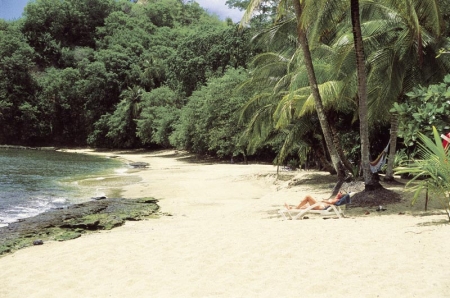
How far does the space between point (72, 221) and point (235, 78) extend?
21.1 m

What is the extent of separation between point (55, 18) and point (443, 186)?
242ft

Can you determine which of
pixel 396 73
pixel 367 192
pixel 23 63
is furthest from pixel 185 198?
pixel 23 63

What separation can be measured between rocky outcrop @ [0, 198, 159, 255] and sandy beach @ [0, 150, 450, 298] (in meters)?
0.69

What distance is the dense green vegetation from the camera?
11.2m

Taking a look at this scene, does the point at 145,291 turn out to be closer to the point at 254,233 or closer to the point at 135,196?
the point at 254,233

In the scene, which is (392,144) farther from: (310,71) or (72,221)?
(72,221)

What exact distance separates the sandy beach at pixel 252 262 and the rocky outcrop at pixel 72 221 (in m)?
0.69

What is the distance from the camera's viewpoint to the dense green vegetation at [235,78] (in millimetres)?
11242

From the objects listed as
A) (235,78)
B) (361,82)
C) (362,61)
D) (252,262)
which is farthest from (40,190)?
(235,78)

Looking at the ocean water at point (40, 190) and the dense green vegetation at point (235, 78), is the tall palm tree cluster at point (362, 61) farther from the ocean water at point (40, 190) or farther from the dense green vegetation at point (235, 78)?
the ocean water at point (40, 190)

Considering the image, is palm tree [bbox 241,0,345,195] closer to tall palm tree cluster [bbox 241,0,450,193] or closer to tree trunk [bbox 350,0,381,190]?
tall palm tree cluster [bbox 241,0,450,193]

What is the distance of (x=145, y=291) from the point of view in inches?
199

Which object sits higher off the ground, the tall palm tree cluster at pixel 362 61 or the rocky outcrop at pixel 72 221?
the tall palm tree cluster at pixel 362 61

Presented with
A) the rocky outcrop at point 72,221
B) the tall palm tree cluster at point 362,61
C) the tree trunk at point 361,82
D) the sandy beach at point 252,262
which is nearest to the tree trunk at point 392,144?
the tall palm tree cluster at point 362,61
